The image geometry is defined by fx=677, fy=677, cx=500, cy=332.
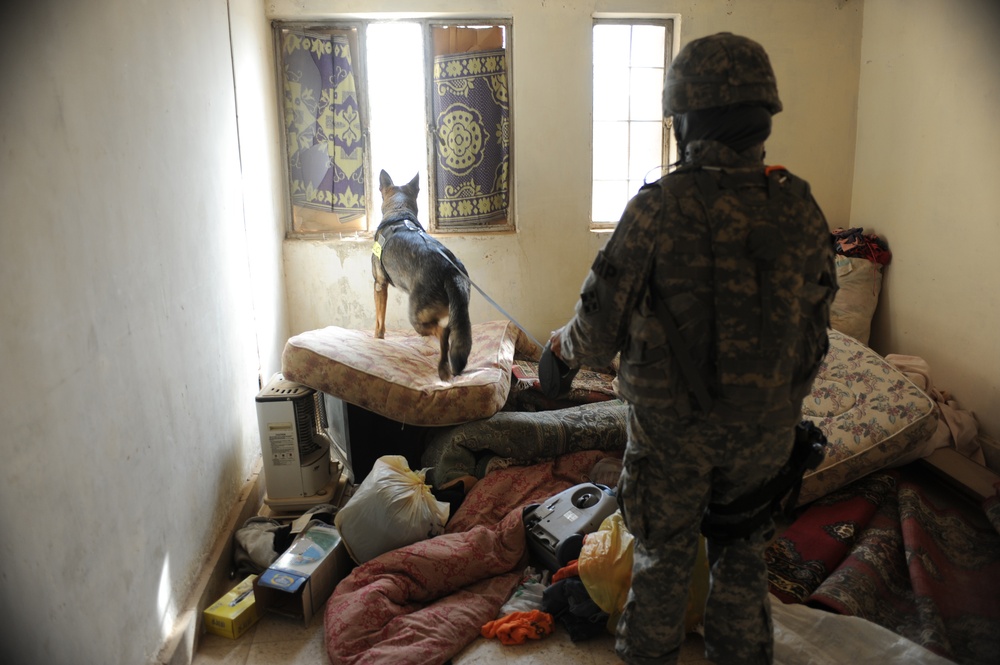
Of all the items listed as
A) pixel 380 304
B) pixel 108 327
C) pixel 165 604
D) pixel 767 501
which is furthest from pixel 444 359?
pixel 767 501

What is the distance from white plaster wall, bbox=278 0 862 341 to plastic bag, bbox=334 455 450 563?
214 cm

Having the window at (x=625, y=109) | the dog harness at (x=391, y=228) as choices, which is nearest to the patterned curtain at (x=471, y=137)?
the window at (x=625, y=109)

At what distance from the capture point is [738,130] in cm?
168

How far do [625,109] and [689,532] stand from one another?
3714 millimetres

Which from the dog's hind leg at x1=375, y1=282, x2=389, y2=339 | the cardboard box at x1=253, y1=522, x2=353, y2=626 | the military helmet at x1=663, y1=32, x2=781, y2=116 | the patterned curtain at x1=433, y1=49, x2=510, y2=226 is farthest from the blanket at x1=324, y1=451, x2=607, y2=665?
the patterned curtain at x1=433, y1=49, x2=510, y2=226

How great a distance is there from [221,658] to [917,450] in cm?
314

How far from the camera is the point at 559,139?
4.71m

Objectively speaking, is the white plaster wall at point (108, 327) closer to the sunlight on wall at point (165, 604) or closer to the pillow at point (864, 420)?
the sunlight on wall at point (165, 604)

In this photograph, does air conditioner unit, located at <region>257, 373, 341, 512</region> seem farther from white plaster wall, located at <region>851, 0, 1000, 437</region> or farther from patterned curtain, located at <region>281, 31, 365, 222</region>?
white plaster wall, located at <region>851, 0, 1000, 437</region>

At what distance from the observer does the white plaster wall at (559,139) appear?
4.56 meters

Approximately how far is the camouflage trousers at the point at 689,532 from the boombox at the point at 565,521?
57cm

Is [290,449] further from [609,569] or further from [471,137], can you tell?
[471,137]

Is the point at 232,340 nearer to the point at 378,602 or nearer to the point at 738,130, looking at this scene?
the point at 378,602

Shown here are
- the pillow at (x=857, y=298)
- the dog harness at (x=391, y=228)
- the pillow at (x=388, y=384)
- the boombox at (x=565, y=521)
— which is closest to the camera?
the boombox at (x=565, y=521)
